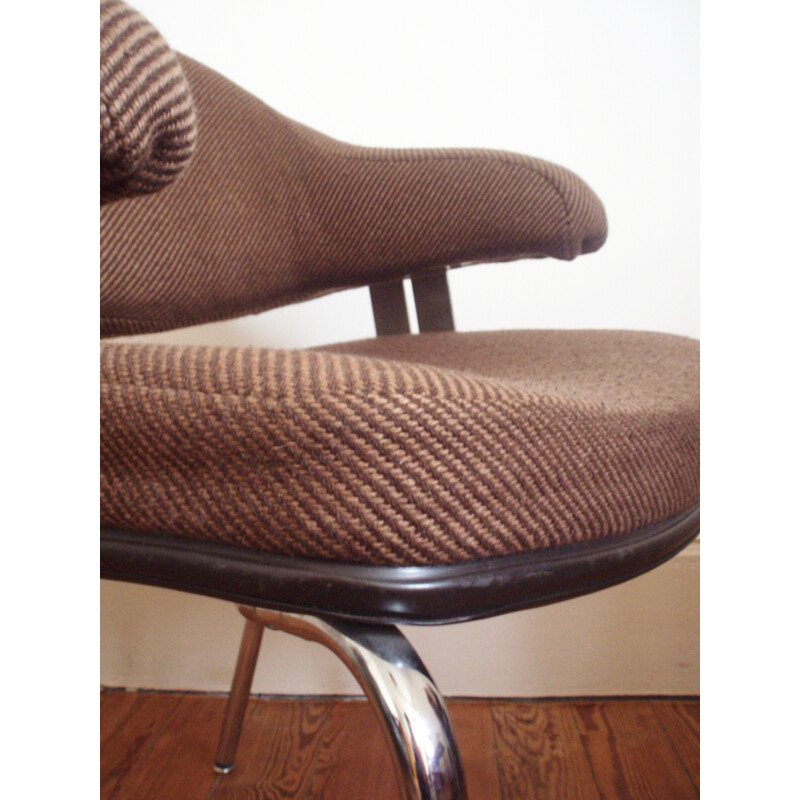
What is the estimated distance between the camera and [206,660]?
1.04 m

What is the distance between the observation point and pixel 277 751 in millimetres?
885

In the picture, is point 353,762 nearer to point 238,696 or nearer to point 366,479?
point 238,696

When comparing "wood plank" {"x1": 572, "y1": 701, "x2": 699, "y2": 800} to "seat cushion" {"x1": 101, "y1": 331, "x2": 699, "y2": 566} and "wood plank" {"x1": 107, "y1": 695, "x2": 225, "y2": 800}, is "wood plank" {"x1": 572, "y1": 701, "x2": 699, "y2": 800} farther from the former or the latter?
"seat cushion" {"x1": 101, "y1": 331, "x2": 699, "y2": 566}

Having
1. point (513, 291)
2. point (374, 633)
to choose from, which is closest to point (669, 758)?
point (513, 291)

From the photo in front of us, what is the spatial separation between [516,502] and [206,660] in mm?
909

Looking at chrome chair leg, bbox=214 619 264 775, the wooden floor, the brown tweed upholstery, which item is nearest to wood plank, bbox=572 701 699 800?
the wooden floor

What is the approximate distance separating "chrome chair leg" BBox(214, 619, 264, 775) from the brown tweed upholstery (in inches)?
24.6

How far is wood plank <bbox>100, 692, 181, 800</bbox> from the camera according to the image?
846 mm

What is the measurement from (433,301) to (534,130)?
458 millimetres

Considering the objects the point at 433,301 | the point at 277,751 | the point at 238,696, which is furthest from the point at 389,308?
the point at 277,751

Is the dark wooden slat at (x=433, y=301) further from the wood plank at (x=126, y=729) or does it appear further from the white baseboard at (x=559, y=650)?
the wood plank at (x=126, y=729)
